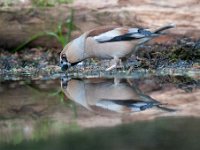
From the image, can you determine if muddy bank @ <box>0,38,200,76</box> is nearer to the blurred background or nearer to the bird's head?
the blurred background

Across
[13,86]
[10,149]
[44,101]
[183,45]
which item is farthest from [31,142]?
[183,45]

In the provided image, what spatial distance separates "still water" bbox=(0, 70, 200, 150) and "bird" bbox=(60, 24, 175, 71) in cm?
49

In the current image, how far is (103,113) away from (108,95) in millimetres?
1020

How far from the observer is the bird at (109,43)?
8.31 metres

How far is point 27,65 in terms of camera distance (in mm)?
10367

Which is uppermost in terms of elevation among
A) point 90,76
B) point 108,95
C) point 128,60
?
point 108,95

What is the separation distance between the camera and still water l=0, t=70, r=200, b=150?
4301mm

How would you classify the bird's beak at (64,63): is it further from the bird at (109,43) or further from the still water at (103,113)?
the still water at (103,113)

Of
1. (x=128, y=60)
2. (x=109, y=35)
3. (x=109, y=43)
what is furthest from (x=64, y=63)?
(x=128, y=60)

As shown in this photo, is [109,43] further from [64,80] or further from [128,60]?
[128,60]

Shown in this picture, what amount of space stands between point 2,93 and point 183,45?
3308 mm

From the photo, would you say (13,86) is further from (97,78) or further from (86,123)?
(86,123)

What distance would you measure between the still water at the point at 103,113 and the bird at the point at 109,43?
49cm

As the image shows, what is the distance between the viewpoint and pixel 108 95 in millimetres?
6426
